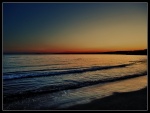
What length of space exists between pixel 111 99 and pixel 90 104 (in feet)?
3.05

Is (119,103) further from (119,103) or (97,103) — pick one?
(97,103)

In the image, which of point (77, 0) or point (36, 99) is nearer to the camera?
point (77, 0)

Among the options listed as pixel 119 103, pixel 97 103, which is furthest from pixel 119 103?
pixel 97 103

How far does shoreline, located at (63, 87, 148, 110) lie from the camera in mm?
6129

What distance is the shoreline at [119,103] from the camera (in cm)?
613

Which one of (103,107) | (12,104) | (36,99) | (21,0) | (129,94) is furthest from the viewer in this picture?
(129,94)

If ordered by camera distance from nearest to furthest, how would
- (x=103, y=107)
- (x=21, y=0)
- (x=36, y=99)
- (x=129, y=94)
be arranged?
(x=21, y=0) < (x=103, y=107) < (x=36, y=99) < (x=129, y=94)

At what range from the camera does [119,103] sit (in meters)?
6.56

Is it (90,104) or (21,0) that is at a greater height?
(21,0)

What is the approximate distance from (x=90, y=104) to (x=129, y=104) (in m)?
1.16

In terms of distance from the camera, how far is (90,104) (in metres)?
6.48

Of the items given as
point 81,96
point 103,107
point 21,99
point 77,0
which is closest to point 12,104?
point 21,99

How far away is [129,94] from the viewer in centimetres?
781

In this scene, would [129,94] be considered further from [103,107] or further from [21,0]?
[21,0]
